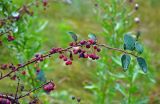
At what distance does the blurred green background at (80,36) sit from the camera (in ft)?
10.6

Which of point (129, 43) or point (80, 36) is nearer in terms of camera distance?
point (129, 43)

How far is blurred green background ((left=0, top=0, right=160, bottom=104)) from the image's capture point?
3.22 meters

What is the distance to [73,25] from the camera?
4.71 meters

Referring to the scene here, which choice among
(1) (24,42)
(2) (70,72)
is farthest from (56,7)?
(1) (24,42)

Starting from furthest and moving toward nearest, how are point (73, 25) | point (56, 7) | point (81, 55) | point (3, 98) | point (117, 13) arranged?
1. point (56, 7)
2. point (73, 25)
3. point (117, 13)
4. point (81, 55)
5. point (3, 98)

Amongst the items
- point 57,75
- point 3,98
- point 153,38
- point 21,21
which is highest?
point 153,38

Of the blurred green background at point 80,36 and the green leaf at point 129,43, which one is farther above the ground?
the blurred green background at point 80,36

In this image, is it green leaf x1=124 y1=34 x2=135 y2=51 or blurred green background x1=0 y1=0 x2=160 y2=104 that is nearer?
green leaf x1=124 y1=34 x2=135 y2=51

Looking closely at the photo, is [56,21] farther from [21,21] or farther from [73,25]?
[21,21]

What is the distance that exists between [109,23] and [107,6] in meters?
0.09

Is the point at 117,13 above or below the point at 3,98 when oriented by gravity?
above

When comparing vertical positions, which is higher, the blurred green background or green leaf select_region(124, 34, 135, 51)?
the blurred green background

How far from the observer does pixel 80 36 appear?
4.32m

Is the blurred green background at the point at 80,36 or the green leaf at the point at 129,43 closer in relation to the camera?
the green leaf at the point at 129,43
